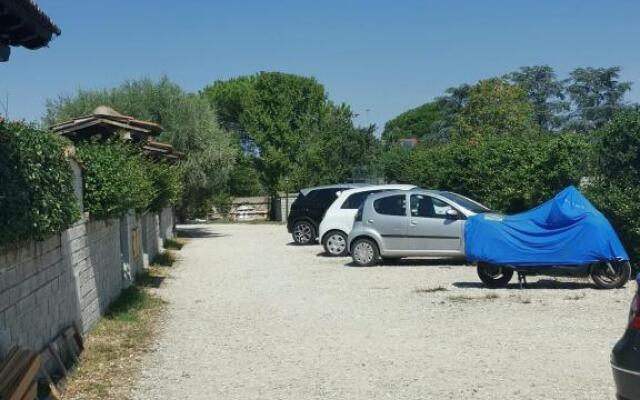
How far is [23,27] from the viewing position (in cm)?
578

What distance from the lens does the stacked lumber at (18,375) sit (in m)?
5.29

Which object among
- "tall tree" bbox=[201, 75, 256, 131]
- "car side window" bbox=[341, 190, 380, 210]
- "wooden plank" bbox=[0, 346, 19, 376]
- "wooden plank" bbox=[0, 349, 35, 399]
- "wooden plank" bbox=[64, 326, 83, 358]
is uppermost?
"tall tree" bbox=[201, 75, 256, 131]

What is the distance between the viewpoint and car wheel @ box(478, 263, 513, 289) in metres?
13.6

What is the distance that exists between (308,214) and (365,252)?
7.46 meters

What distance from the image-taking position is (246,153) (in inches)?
2251

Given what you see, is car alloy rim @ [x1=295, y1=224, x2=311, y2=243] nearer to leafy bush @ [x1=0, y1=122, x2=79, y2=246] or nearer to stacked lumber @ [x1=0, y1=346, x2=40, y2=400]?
leafy bush @ [x1=0, y1=122, x2=79, y2=246]

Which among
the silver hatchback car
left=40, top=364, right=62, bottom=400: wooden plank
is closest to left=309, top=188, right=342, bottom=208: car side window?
the silver hatchback car

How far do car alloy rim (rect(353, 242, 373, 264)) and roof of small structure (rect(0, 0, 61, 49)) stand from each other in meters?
11.9

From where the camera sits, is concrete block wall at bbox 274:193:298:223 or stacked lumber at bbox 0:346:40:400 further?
concrete block wall at bbox 274:193:298:223

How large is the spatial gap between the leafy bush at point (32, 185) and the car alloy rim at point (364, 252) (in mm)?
9303

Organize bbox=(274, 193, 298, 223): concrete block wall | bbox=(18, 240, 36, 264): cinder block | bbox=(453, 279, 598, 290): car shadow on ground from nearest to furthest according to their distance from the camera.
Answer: bbox=(18, 240, 36, 264): cinder block
bbox=(453, 279, 598, 290): car shadow on ground
bbox=(274, 193, 298, 223): concrete block wall

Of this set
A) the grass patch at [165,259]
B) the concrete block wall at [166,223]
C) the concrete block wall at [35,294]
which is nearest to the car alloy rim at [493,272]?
the concrete block wall at [35,294]

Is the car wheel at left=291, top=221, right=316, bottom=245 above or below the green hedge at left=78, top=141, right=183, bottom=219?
below

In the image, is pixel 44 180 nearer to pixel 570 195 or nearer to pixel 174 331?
pixel 174 331
